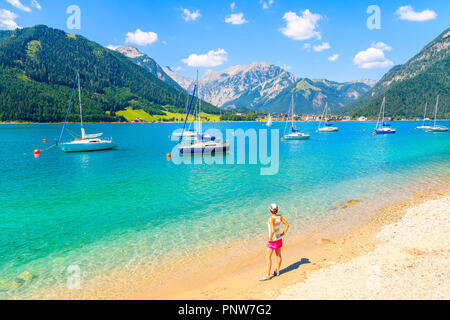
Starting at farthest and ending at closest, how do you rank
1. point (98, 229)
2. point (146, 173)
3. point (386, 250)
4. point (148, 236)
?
point (146, 173)
point (98, 229)
point (148, 236)
point (386, 250)

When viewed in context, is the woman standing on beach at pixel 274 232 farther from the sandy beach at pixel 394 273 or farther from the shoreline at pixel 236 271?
the sandy beach at pixel 394 273

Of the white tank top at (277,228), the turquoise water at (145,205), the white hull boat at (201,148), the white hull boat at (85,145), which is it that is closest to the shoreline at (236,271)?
the turquoise water at (145,205)

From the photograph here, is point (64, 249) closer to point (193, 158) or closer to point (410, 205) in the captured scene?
point (410, 205)

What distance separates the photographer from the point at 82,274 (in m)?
13.4

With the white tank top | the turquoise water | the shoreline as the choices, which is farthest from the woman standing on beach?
the turquoise water

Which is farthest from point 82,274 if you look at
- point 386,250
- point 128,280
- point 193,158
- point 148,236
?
point 193,158

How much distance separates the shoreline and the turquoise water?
1310 mm

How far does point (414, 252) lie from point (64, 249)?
2087 cm

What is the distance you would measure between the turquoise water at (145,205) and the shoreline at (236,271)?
131 cm

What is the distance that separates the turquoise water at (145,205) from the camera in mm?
15367

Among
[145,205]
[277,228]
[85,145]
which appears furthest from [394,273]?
[85,145]

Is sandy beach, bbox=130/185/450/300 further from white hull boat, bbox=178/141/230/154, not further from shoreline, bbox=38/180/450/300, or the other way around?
white hull boat, bbox=178/141/230/154

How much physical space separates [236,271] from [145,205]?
15129 millimetres

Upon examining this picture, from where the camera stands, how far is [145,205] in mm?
25750
